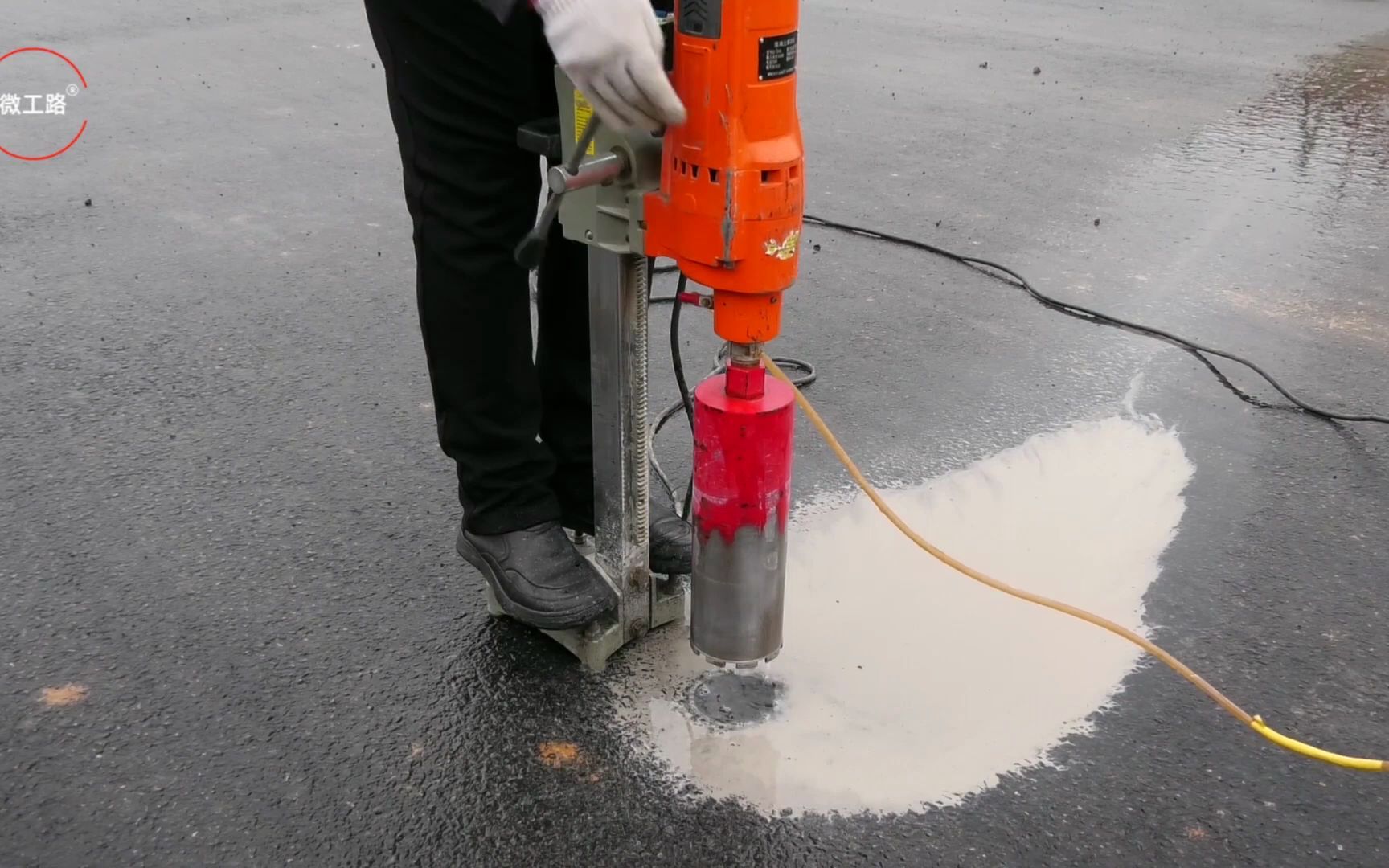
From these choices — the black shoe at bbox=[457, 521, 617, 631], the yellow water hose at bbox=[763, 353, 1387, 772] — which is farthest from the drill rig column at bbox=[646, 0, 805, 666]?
the black shoe at bbox=[457, 521, 617, 631]

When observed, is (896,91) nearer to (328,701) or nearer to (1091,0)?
(1091,0)

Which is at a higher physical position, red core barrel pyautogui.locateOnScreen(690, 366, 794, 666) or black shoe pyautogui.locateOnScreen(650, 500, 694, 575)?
red core barrel pyautogui.locateOnScreen(690, 366, 794, 666)

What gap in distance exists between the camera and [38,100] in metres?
5.50

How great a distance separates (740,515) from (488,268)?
1.93 feet

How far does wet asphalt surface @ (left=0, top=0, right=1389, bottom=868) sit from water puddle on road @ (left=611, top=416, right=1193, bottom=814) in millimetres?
54

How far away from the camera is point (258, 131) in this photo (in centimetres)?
523

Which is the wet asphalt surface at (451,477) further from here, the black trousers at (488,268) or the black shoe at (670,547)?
the black trousers at (488,268)

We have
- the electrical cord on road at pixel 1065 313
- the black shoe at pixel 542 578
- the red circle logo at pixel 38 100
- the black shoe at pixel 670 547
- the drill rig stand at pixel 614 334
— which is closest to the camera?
the drill rig stand at pixel 614 334

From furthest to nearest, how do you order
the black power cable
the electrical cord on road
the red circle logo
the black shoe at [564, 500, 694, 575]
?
1. the red circle logo
2. the black power cable
3. the black shoe at [564, 500, 694, 575]
4. the electrical cord on road

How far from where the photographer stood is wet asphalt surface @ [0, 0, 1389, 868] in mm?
1828

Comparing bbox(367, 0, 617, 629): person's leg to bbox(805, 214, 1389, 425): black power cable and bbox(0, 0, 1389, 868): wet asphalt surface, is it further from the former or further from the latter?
bbox(805, 214, 1389, 425): black power cable

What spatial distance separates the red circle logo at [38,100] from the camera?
496 cm

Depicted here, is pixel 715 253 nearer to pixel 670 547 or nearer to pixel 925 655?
pixel 670 547

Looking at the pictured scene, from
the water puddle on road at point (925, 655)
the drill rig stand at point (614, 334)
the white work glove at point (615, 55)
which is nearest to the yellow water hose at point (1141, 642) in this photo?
the water puddle on road at point (925, 655)
